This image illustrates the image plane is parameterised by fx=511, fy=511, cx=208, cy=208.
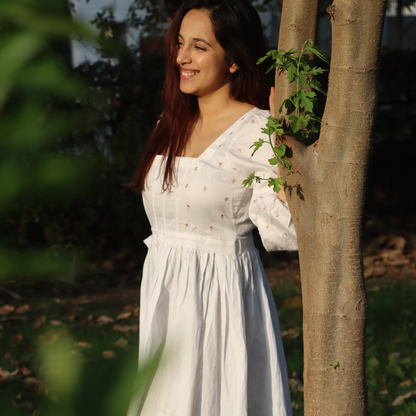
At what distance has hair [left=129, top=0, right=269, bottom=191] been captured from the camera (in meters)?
2.01

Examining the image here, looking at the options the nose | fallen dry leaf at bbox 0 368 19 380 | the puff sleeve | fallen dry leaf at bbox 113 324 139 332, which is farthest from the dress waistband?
fallen dry leaf at bbox 113 324 139 332

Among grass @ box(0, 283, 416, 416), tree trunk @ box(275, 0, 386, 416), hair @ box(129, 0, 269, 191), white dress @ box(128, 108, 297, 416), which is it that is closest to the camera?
grass @ box(0, 283, 416, 416)

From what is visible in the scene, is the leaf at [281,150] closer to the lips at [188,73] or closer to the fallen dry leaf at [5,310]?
the lips at [188,73]

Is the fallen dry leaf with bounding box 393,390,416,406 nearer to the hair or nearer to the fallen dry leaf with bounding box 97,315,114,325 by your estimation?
the hair

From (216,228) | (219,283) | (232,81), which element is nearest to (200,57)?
(232,81)

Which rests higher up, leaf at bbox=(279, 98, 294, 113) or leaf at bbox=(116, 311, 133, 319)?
leaf at bbox=(279, 98, 294, 113)

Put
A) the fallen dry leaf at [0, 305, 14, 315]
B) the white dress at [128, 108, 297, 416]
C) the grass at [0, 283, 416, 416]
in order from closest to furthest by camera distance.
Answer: the grass at [0, 283, 416, 416] → the white dress at [128, 108, 297, 416] → the fallen dry leaf at [0, 305, 14, 315]

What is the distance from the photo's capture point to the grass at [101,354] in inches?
12.4

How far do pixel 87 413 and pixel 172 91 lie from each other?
205 cm

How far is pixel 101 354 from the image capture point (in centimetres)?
34

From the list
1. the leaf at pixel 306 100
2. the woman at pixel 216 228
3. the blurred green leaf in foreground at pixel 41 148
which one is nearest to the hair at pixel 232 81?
the woman at pixel 216 228

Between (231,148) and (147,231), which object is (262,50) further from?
(147,231)

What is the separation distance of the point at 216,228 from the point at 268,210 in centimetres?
30

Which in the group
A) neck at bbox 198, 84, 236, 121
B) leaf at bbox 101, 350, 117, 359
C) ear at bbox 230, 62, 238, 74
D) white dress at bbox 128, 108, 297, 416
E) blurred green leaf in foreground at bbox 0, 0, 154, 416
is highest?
ear at bbox 230, 62, 238, 74
